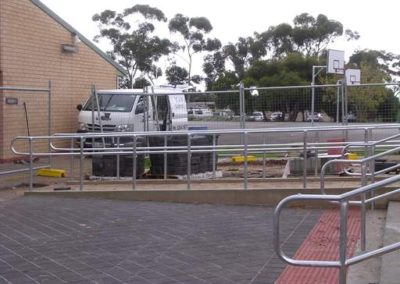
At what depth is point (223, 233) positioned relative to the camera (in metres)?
7.86

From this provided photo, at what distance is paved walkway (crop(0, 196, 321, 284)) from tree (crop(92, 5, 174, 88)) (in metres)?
48.3

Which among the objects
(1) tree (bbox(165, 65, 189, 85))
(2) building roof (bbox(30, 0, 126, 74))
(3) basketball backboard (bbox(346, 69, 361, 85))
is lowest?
(3) basketball backboard (bbox(346, 69, 361, 85))

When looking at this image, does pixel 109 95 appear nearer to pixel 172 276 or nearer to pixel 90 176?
pixel 90 176

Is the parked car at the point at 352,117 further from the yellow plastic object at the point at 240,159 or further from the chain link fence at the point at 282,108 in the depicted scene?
the yellow plastic object at the point at 240,159

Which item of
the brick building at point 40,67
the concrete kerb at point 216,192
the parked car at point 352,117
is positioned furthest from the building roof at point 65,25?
the parked car at point 352,117

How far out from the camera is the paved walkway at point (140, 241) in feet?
19.9

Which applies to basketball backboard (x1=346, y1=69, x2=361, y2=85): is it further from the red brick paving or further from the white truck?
the red brick paving

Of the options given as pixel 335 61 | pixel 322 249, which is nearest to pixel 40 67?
pixel 335 61

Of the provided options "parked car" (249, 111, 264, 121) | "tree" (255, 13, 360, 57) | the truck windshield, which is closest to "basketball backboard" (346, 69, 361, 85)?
"parked car" (249, 111, 264, 121)

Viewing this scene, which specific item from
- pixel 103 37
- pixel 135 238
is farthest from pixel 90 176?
pixel 103 37

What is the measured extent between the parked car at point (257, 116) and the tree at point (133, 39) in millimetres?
41418

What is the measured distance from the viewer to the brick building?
54.0 feet

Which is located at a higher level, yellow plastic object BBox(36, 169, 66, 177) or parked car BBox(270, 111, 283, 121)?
parked car BBox(270, 111, 283, 121)

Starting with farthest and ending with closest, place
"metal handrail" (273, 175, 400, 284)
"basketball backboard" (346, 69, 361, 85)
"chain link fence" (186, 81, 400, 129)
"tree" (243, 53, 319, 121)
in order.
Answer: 1. "tree" (243, 53, 319, 121)
2. "basketball backboard" (346, 69, 361, 85)
3. "chain link fence" (186, 81, 400, 129)
4. "metal handrail" (273, 175, 400, 284)
